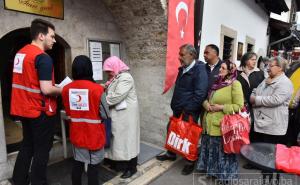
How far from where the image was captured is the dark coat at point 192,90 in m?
2.91

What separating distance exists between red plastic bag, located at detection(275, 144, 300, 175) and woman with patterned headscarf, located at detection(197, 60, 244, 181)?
38.3 inches

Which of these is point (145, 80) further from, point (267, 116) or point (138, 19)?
point (267, 116)

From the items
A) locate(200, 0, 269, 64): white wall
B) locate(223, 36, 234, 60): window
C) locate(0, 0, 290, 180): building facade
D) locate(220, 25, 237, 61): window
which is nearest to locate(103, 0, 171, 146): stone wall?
locate(0, 0, 290, 180): building facade

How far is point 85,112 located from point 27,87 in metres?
0.63

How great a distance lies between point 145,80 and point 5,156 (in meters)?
2.54

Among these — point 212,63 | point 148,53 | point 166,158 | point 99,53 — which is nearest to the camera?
point 212,63

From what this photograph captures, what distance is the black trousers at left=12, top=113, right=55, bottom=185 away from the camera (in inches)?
87.0

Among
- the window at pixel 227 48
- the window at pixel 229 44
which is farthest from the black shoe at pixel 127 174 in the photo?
the window at pixel 227 48

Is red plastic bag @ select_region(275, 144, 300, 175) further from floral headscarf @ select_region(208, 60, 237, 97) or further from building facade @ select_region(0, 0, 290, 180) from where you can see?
building facade @ select_region(0, 0, 290, 180)

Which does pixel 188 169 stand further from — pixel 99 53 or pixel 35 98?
pixel 99 53

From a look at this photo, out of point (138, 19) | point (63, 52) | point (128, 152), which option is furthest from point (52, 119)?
point (138, 19)

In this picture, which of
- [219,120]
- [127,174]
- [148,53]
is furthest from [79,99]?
[148,53]

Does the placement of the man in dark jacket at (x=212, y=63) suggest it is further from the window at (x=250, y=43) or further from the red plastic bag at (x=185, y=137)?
the window at (x=250, y=43)

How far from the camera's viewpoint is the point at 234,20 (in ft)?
20.3
